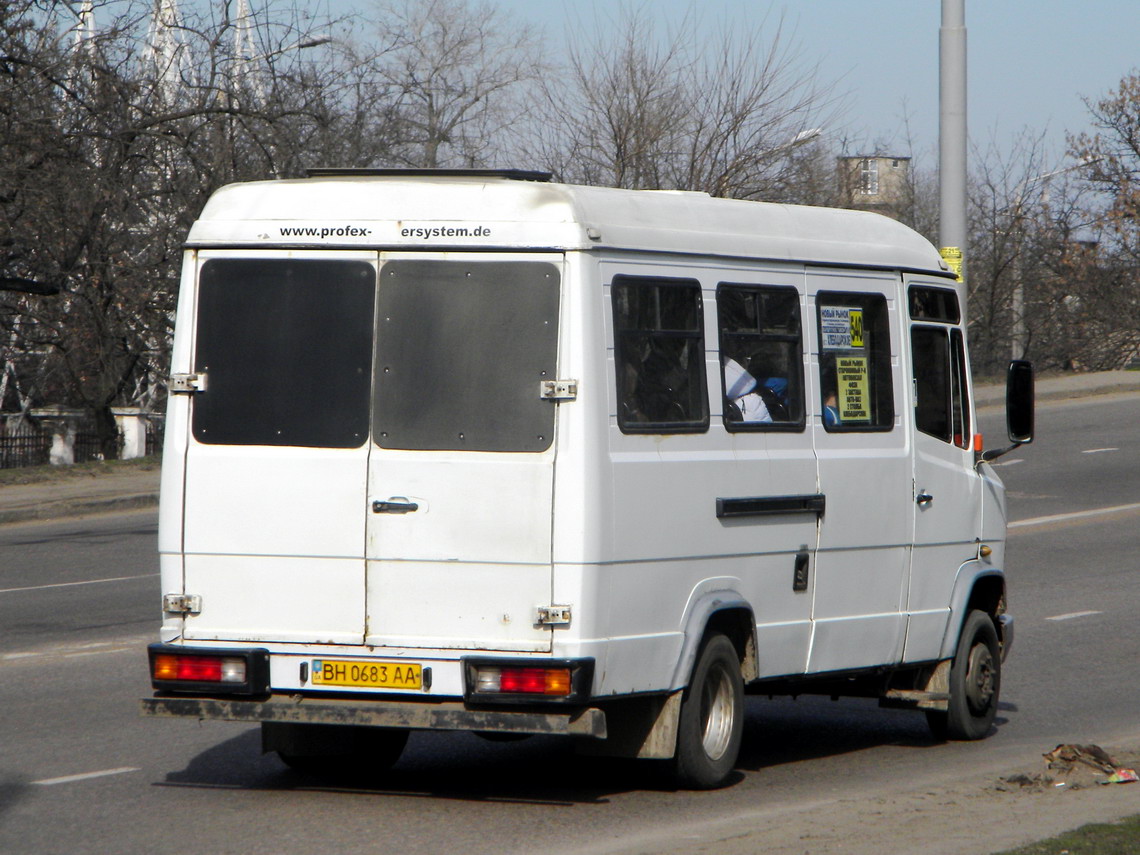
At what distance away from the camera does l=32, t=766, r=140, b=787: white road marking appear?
6.90 m

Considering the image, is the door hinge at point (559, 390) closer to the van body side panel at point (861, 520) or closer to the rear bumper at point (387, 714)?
the rear bumper at point (387, 714)

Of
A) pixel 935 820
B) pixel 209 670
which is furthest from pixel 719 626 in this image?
pixel 209 670

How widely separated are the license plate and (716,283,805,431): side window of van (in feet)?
5.56

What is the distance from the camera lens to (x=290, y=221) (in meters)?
6.55

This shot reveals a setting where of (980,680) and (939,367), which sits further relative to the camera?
(980,680)

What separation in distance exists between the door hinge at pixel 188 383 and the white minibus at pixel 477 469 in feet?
0.06

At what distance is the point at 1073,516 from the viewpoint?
18.9 meters

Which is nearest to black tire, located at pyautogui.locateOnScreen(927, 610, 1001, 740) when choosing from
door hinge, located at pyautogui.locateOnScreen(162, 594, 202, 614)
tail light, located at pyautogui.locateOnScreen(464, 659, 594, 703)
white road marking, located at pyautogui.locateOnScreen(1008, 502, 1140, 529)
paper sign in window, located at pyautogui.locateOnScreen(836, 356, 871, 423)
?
paper sign in window, located at pyautogui.locateOnScreen(836, 356, 871, 423)

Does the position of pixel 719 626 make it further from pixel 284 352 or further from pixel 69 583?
pixel 69 583

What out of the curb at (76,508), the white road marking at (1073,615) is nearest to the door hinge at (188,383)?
the white road marking at (1073,615)

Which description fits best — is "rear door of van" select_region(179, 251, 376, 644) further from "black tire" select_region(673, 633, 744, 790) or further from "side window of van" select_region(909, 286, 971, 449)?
"side window of van" select_region(909, 286, 971, 449)

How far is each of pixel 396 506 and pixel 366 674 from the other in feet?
2.16

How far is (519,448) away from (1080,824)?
96.1 inches

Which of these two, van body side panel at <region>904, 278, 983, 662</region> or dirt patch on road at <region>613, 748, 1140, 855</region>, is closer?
dirt patch on road at <region>613, 748, 1140, 855</region>
